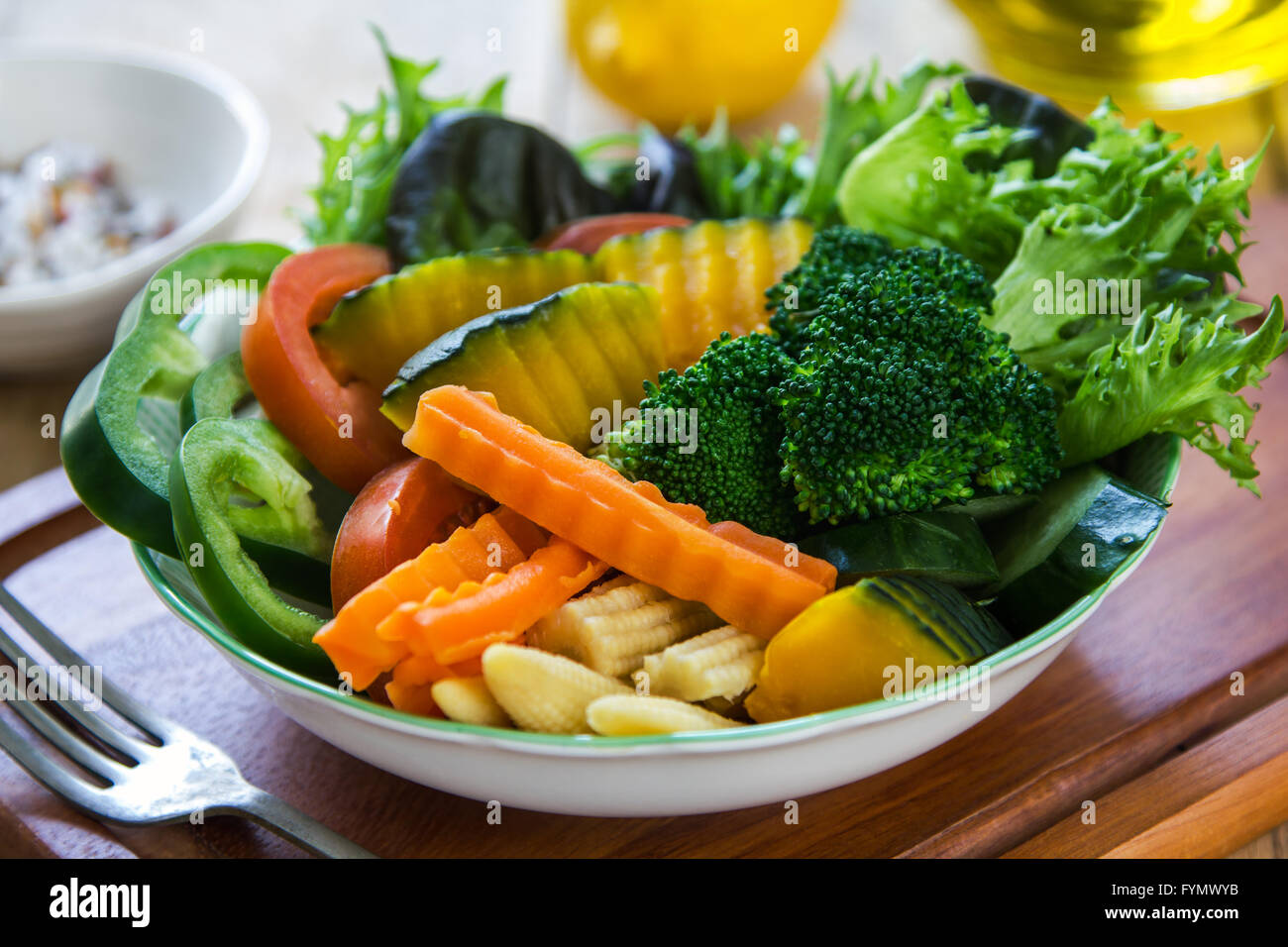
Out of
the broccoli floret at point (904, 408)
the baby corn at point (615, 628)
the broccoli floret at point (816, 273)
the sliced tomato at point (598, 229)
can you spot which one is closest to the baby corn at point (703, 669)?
the baby corn at point (615, 628)

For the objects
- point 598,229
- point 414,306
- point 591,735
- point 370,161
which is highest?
point 370,161

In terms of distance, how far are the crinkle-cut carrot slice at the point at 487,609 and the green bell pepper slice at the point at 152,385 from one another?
53cm

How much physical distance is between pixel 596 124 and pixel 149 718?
244 cm

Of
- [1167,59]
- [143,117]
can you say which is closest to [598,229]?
[143,117]

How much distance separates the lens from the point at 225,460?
66.3 inches

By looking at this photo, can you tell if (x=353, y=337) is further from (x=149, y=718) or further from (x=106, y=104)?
(x=106, y=104)

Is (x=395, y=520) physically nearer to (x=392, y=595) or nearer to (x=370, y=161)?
(x=392, y=595)

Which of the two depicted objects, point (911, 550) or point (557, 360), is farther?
point (557, 360)

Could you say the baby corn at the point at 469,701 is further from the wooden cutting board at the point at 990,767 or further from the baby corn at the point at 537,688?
the wooden cutting board at the point at 990,767

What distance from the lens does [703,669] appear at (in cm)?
144

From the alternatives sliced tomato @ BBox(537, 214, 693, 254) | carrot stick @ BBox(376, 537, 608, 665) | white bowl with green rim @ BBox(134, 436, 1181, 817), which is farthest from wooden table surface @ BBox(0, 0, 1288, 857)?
sliced tomato @ BBox(537, 214, 693, 254)

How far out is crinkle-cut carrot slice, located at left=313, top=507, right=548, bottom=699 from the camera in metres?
1.43

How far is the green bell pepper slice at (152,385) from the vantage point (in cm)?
169

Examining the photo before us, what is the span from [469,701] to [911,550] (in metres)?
0.63
